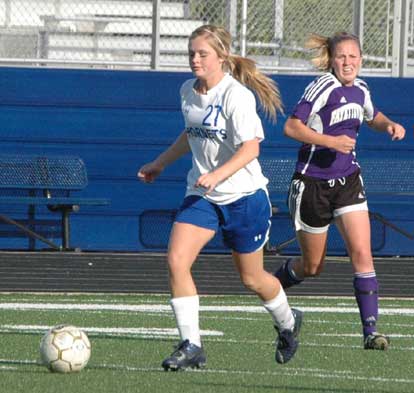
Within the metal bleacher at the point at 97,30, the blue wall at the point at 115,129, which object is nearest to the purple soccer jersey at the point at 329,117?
the blue wall at the point at 115,129

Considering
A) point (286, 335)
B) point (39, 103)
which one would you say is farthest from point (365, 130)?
point (286, 335)

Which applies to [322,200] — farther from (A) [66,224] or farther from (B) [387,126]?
(A) [66,224]

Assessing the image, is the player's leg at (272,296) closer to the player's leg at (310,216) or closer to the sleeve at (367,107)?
the player's leg at (310,216)

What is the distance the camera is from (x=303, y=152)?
9.78 m

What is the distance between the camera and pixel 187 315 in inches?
314

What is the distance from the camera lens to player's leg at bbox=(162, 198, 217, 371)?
7.91 metres

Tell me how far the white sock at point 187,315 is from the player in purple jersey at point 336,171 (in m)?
1.75

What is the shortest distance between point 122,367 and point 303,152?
245 centimetres

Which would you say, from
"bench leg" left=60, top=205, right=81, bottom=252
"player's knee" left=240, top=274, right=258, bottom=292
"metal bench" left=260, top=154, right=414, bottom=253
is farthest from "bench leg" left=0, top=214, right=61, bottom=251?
"player's knee" left=240, top=274, right=258, bottom=292

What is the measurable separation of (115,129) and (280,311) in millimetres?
9765

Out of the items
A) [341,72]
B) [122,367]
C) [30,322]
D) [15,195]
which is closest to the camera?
[122,367]

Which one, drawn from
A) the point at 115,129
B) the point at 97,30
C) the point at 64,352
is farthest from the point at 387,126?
the point at 97,30

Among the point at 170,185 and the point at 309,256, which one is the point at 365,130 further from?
the point at 309,256

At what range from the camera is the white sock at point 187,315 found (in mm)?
7969
